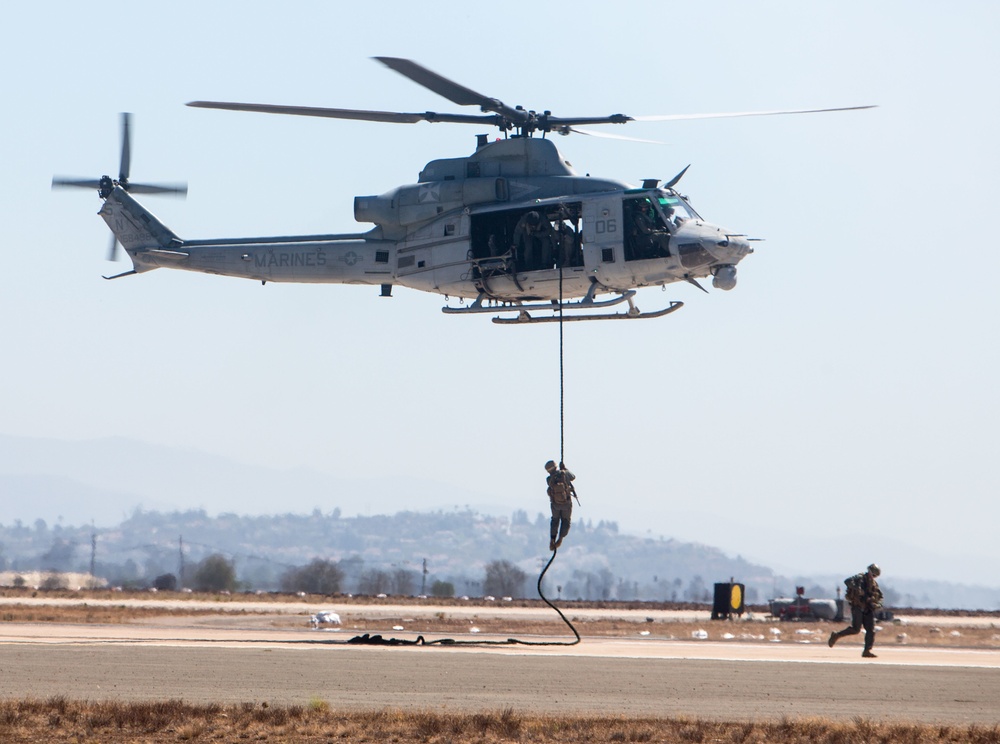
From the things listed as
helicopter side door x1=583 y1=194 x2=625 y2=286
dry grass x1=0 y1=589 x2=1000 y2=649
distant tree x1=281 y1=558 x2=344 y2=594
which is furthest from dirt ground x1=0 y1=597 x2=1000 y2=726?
distant tree x1=281 y1=558 x2=344 y2=594

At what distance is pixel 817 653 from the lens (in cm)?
2452

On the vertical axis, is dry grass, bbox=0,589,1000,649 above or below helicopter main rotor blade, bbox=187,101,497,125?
below

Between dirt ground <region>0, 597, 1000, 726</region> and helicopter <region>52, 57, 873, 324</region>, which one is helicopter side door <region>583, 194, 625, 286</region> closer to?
helicopter <region>52, 57, 873, 324</region>

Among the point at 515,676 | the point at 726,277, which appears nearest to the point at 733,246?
the point at 726,277

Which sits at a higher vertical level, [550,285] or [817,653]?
[550,285]

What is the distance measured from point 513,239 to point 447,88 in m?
3.47

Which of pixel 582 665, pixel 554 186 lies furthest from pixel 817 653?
pixel 554 186

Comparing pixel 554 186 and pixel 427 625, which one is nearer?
pixel 554 186

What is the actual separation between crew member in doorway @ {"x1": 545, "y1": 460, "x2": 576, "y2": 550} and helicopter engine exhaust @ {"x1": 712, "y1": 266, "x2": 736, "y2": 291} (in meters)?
6.15

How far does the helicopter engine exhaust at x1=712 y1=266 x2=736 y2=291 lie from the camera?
27594mm

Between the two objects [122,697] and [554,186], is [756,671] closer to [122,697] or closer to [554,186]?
[122,697]

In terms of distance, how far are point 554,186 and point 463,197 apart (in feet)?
6.86

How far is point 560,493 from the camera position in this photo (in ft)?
78.2

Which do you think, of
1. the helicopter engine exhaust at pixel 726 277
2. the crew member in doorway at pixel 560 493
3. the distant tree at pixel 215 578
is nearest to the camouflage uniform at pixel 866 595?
the crew member in doorway at pixel 560 493
